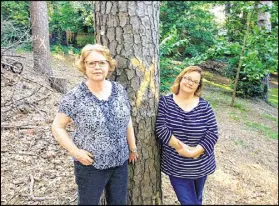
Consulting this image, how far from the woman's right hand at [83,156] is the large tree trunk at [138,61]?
58 cm

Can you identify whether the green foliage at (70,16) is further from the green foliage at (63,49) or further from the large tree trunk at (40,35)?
the large tree trunk at (40,35)

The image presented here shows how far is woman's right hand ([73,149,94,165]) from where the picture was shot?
198 cm

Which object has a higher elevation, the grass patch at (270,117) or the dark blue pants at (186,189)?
the dark blue pants at (186,189)

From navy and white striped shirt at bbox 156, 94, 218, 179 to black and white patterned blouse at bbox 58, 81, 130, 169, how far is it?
0.46 m

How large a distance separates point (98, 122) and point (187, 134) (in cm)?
80

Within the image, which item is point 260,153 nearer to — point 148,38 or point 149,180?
point 149,180

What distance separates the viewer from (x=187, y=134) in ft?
7.91

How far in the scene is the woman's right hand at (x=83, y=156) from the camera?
6.50 feet

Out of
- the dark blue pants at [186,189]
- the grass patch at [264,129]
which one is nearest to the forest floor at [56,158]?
the grass patch at [264,129]

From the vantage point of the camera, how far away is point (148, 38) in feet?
7.70

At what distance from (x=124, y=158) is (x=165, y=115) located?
20.8 inches

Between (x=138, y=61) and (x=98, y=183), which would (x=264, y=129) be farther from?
(x=98, y=183)

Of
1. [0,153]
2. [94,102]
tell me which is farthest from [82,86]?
[0,153]

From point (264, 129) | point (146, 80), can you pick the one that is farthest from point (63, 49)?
point (146, 80)
